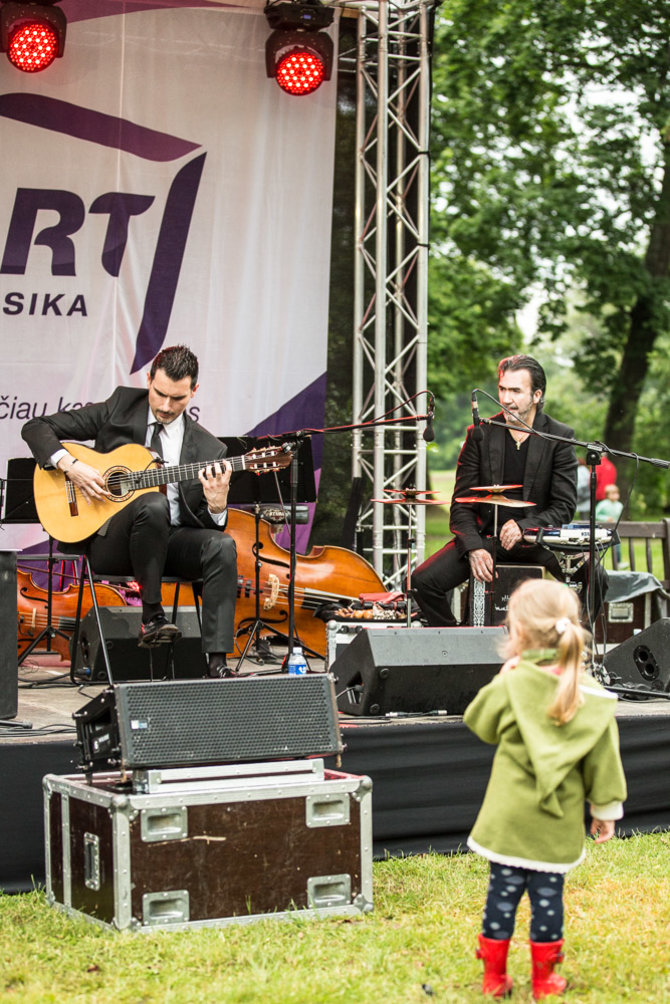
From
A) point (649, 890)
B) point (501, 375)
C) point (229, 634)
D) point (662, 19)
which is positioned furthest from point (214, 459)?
point (662, 19)

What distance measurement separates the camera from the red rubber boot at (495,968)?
2.97 m

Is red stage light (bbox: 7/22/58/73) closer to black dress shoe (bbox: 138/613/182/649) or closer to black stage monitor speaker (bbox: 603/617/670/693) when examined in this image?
black dress shoe (bbox: 138/613/182/649)

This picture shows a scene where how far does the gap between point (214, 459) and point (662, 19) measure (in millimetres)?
11307

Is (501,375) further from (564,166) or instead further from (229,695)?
(564,166)

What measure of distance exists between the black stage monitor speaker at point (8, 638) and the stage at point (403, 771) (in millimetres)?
87

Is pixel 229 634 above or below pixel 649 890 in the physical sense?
above

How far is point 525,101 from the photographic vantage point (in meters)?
16.0

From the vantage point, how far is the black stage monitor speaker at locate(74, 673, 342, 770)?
11.4ft

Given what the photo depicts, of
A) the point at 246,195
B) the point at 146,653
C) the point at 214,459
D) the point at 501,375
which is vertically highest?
the point at 246,195

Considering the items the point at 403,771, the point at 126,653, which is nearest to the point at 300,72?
the point at 126,653

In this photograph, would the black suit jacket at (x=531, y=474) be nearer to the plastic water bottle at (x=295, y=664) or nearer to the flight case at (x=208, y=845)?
the plastic water bottle at (x=295, y=664)

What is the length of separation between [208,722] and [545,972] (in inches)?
46.3

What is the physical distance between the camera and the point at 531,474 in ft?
19.4

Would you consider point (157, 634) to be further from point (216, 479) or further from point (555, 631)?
point (555, 631)
